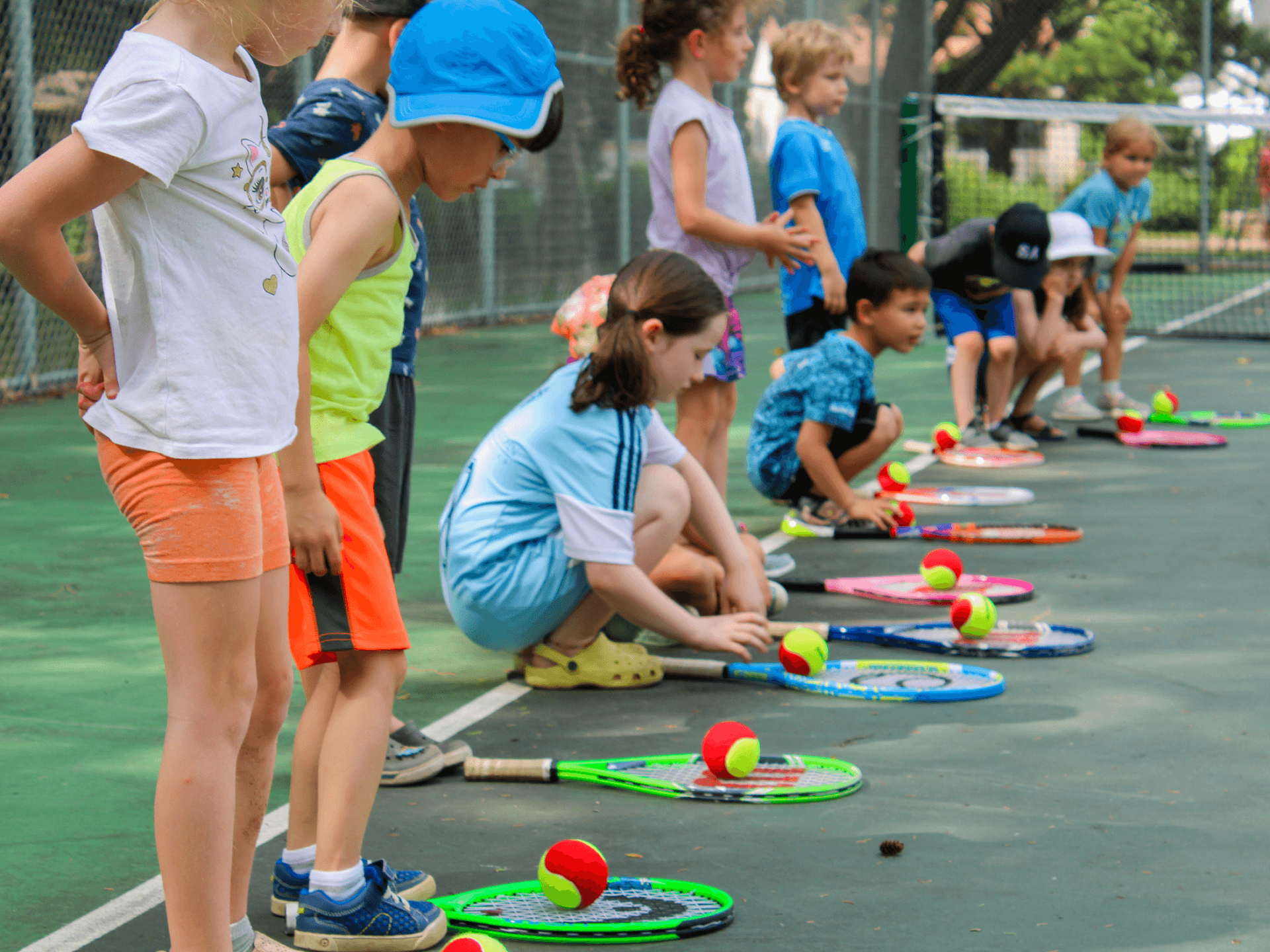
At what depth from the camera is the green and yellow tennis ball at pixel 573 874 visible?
2719mm

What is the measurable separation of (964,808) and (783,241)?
2.47 m

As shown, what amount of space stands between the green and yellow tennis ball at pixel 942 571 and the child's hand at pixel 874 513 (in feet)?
3.38

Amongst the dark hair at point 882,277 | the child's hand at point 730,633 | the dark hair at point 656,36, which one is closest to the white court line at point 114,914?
the child's hand at point 730,633

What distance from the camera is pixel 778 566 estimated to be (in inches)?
217

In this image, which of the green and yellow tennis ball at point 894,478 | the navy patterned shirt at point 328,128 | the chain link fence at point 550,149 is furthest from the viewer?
the chain link fence at point 550,149

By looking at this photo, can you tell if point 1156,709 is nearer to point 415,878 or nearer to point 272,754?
point 415,878

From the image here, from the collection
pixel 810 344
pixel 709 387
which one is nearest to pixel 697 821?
pixel 709 387

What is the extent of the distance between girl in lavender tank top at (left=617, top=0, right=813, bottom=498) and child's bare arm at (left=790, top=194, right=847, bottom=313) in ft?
1.77

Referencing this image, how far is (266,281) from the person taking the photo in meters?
2.15

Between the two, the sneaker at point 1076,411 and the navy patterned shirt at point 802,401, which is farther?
the sneaker at point 1076,411

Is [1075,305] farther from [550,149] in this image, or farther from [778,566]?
[550,149]

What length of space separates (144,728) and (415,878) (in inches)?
49.8

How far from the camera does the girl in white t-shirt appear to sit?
2.00m

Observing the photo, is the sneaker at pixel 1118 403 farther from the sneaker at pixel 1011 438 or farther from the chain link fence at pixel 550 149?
the chain link fence at pixel 550 149
